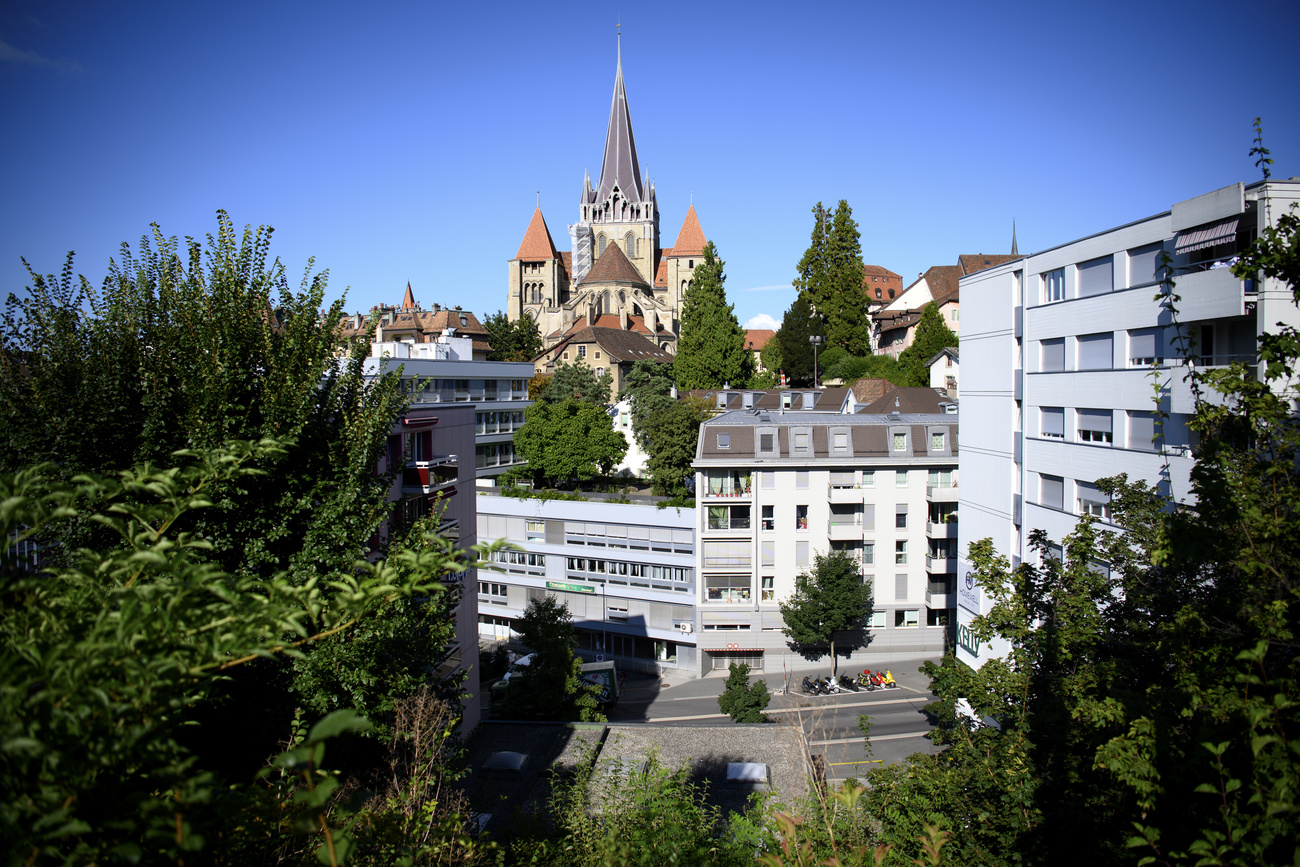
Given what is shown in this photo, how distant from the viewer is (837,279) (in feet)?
185

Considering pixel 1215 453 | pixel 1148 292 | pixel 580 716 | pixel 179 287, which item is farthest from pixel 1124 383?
pixel 179 287

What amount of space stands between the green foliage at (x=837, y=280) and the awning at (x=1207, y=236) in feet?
136

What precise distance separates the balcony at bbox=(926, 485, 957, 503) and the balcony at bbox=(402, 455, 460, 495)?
20111 mm

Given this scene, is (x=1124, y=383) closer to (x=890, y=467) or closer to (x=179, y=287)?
(x=890, y=467)

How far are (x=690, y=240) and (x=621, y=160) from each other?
14.5 metres

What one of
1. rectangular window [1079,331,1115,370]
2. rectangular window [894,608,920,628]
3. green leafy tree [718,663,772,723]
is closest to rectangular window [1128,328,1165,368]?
rectangular window [1079,331,1115,370]

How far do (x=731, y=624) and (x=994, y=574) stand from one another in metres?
19.9

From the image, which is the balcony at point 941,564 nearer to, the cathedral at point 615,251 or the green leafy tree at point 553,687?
the green leafy tree at point 553,687

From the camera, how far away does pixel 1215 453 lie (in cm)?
743

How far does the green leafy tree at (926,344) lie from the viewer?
48.1 meters

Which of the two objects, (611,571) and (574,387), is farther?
(574,387)

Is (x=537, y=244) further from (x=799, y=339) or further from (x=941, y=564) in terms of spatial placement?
(x=941, y=564)

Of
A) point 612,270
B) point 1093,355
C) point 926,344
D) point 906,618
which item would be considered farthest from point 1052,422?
point 612,270

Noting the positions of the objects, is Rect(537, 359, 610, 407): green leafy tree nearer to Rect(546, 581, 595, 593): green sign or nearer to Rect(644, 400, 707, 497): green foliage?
Rect(644, 400, 707, 497): green foliage
